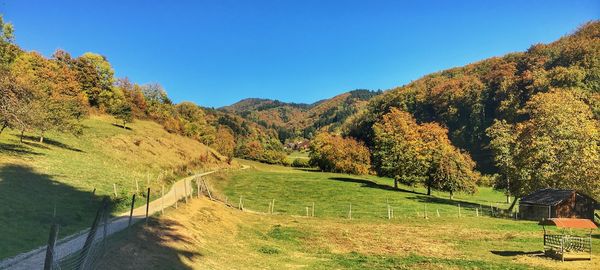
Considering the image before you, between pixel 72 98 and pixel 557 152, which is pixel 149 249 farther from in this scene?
pixel 557 152

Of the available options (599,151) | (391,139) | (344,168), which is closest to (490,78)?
(344,168)

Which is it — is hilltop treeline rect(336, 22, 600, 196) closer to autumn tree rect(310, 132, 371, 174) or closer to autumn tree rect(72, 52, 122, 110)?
autumn tree rect(310, 132, 371, 174)

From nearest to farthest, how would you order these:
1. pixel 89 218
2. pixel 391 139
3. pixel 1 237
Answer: pixel 1 237, pixel 89 218, pixel 391 139

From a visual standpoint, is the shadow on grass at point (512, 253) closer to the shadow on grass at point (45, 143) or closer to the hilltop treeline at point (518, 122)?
the hilltop treeline at point (518, 122)

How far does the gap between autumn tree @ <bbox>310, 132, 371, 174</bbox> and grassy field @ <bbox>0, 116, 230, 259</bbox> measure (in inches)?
2494

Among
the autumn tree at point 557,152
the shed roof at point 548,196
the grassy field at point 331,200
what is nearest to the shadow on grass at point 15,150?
the grassy field at point 331,200

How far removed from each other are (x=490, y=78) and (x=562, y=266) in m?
166

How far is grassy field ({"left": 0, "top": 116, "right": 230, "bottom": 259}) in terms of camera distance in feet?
71.5

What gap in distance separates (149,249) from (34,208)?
988 cm

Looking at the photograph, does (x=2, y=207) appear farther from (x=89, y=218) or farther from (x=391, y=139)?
(x=391, y=139)

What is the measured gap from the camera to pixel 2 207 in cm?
2266

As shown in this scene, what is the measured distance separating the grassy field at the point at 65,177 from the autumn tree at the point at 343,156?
63342 millimetres

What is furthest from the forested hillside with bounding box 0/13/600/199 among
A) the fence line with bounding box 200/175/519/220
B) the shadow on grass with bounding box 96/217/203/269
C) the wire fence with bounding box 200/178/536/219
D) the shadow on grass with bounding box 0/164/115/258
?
the shadow on grass with bounding box 96/217/203/269

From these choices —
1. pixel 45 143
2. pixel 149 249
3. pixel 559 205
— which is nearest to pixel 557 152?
pixel 559 205
